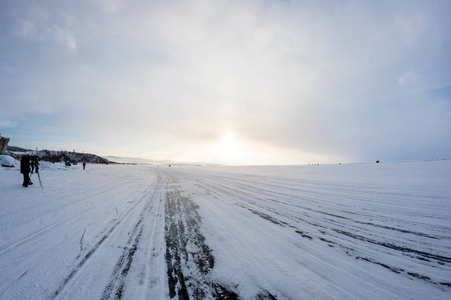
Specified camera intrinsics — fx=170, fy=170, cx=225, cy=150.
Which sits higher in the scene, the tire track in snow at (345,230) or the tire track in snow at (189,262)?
the tire track in snow at (345,230)

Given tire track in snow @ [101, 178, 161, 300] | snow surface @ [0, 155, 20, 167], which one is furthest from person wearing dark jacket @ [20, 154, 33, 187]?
snow surface @ [0, 155, 20, 167]

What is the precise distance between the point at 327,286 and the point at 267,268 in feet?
2.25

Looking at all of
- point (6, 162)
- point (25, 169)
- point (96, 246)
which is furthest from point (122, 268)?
point (6, 162)

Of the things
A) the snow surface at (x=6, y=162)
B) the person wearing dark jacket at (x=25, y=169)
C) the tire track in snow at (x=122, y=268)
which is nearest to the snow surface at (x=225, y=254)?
the tire track in snow at (x=122, y=268)

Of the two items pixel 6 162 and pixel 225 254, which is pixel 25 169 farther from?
pixel 6 162

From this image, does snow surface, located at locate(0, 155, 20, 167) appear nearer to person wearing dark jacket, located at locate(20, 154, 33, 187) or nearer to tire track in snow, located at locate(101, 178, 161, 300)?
person wearing dark jacket, located at locate(20, 154, 33, 187)

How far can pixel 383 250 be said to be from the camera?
2740 millimetres

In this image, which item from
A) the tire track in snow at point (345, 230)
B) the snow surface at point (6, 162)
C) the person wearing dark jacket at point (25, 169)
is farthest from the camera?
the snow surface at point (6, 162)

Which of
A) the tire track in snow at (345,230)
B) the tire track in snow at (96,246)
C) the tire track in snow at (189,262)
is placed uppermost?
the tire track in snow at (345,230)

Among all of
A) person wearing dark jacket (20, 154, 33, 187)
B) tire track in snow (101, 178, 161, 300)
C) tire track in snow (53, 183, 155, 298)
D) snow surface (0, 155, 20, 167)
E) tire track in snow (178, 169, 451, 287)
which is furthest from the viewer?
snow surface (0, 155, 20, 167)

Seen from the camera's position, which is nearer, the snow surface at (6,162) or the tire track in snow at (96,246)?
the tire track in snow at (96,246)

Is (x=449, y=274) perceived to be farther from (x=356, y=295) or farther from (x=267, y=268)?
(x=267, y=268)

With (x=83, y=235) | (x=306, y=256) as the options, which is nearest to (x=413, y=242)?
(x=306, y=256)

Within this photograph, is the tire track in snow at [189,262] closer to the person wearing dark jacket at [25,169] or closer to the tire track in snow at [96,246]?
the tire track in snow at [96,246]
